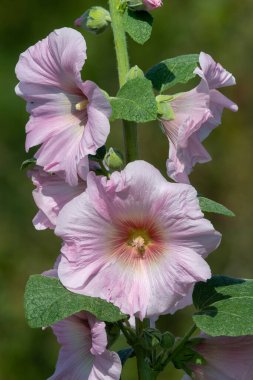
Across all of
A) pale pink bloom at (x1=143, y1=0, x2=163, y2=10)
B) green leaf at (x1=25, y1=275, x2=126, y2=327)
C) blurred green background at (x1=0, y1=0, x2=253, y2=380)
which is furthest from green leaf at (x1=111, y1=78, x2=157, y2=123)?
blurred green background at (x1=0, y1=0, x2=253, y2=380)

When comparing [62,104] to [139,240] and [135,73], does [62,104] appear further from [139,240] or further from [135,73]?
[139,240]

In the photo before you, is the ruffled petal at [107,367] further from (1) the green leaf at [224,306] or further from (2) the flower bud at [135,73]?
(2) the flower bud at [135,73]

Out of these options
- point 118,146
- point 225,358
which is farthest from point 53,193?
point 118,146

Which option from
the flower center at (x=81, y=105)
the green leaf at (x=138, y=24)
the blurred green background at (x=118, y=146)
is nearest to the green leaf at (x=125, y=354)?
the flower center at (x=81, y=105)

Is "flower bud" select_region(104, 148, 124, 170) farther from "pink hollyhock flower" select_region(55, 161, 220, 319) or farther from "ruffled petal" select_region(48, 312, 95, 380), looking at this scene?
"ruffled petal" select_region(48, 312, 95, 380)

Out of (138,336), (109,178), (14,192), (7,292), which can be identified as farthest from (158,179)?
(14,192)
